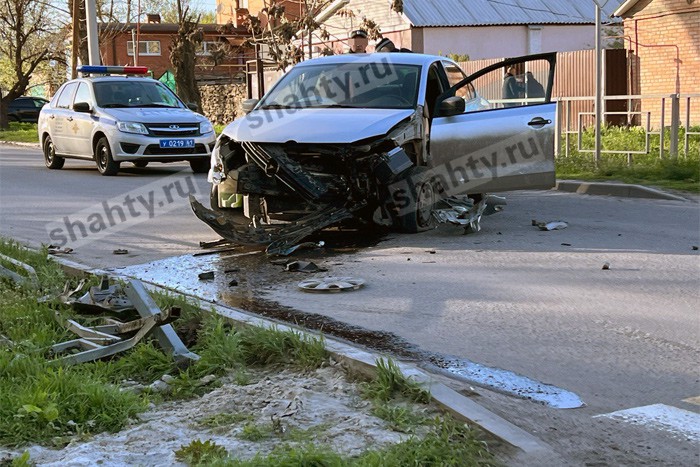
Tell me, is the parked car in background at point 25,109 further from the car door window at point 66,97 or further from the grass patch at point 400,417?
the grass patch at point 400,417

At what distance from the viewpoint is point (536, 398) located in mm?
4703

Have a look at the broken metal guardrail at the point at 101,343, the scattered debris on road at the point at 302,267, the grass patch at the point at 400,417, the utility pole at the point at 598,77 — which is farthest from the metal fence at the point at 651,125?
the grass patch at the point at 400,417

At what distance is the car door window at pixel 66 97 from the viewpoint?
63.2 feet

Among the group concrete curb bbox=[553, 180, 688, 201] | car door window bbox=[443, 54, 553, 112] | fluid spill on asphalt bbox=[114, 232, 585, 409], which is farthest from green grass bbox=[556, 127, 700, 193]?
fluid spill on asphalt bbox=[114, 232, 585, 409]

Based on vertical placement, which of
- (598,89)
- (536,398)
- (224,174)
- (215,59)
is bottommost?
(536,398)

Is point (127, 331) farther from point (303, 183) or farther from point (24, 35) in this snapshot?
point (24, 35)

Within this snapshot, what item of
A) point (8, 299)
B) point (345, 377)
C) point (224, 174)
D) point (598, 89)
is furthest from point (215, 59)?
point (345, 377)

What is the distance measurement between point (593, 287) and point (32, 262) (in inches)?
176

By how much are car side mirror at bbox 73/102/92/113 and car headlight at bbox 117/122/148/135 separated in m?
1.13

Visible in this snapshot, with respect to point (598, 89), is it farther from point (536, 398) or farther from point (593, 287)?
point (536, 398)

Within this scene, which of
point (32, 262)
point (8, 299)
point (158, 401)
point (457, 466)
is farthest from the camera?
point (32, 262)

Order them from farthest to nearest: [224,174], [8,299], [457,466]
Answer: [224,174]
[8,299]
[457,466]

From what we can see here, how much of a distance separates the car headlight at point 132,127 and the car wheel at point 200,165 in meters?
1.26

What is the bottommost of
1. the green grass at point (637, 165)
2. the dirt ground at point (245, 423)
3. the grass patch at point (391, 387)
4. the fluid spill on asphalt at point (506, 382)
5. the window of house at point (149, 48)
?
the fluid spill on asphalt at point (506, 382)
